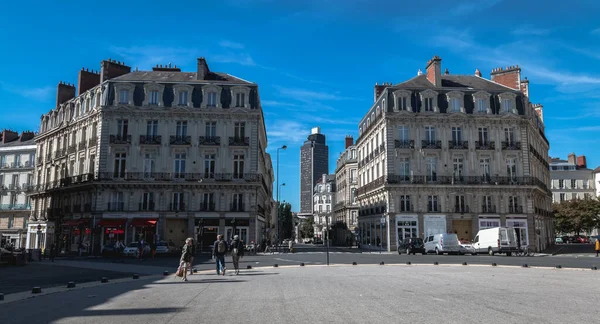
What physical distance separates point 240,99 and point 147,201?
40.9 ft

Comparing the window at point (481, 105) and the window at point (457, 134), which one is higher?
the window at point (481, 105)

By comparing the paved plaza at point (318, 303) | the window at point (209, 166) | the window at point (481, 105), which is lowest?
the paved plaza at point (318, 303)

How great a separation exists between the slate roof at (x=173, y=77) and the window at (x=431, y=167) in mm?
18229

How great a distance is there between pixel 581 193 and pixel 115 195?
246 ft

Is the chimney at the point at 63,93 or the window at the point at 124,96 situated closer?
the window at the point at 124,96

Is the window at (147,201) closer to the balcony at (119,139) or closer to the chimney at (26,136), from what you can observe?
the balcony at (119,139)

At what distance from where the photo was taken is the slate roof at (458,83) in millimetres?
46250

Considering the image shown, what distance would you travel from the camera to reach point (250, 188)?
142 feet

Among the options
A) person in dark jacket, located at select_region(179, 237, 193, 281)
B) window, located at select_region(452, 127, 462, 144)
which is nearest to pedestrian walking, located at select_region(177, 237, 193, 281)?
person in dark jacket, located at select_region(179, 237, 193, 281)

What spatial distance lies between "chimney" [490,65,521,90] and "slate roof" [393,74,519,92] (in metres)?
1.19

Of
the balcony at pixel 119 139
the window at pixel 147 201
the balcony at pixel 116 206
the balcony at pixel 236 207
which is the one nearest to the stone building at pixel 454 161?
the balcony at pixel 236 207

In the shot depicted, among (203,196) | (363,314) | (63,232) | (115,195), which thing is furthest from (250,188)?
(363,314)

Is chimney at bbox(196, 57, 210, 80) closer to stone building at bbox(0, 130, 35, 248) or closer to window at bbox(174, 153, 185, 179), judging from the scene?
window at bbox(174, 153, 185, 179)

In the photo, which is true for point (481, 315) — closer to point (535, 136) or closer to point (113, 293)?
point (113, 293)
